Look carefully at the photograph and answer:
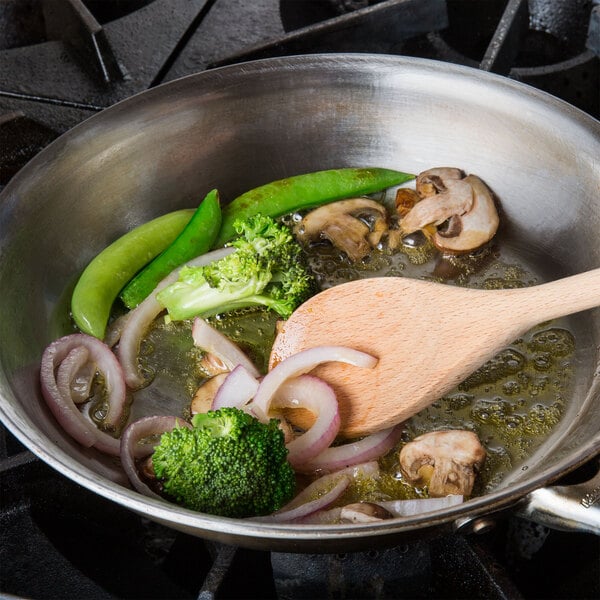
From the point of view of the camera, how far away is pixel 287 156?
1829 mm

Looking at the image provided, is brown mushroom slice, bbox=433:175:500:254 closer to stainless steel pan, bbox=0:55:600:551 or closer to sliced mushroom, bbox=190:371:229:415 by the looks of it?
stainless steel pan, bbox=0:55:600:551

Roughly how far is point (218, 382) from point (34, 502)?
369mm

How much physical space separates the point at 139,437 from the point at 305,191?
0.68m

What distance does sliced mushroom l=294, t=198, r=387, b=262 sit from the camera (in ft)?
5.53

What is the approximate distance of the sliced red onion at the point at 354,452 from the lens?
1.33 m

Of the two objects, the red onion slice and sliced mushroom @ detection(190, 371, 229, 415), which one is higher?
sliced mushroom @ detection(190, 371, 229, 415)

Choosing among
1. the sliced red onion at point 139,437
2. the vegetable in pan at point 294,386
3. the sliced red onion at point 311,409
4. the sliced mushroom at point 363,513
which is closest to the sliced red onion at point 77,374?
the vegetable in pan at point 294,386

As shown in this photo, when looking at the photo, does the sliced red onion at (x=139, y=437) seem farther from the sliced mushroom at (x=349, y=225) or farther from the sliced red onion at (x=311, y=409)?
the sliced mushroom at (x=349, y=225)

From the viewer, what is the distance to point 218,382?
144cm

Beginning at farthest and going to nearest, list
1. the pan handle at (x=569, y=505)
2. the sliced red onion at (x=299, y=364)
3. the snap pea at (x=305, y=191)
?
the snap pea at (x=305, y=191) < the sliced red onion at (x=299, y=364) < the pan handle at (x=569, y=505)

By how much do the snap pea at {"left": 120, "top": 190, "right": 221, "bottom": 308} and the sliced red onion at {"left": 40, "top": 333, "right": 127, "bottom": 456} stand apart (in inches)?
6.8

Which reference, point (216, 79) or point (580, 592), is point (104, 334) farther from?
point (580, 592)

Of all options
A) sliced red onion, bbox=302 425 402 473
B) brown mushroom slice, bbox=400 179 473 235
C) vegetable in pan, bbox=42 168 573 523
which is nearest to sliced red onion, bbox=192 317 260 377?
vegetable in pan, bbox=42 168 573 523

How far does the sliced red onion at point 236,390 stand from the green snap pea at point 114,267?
31 centimetres
